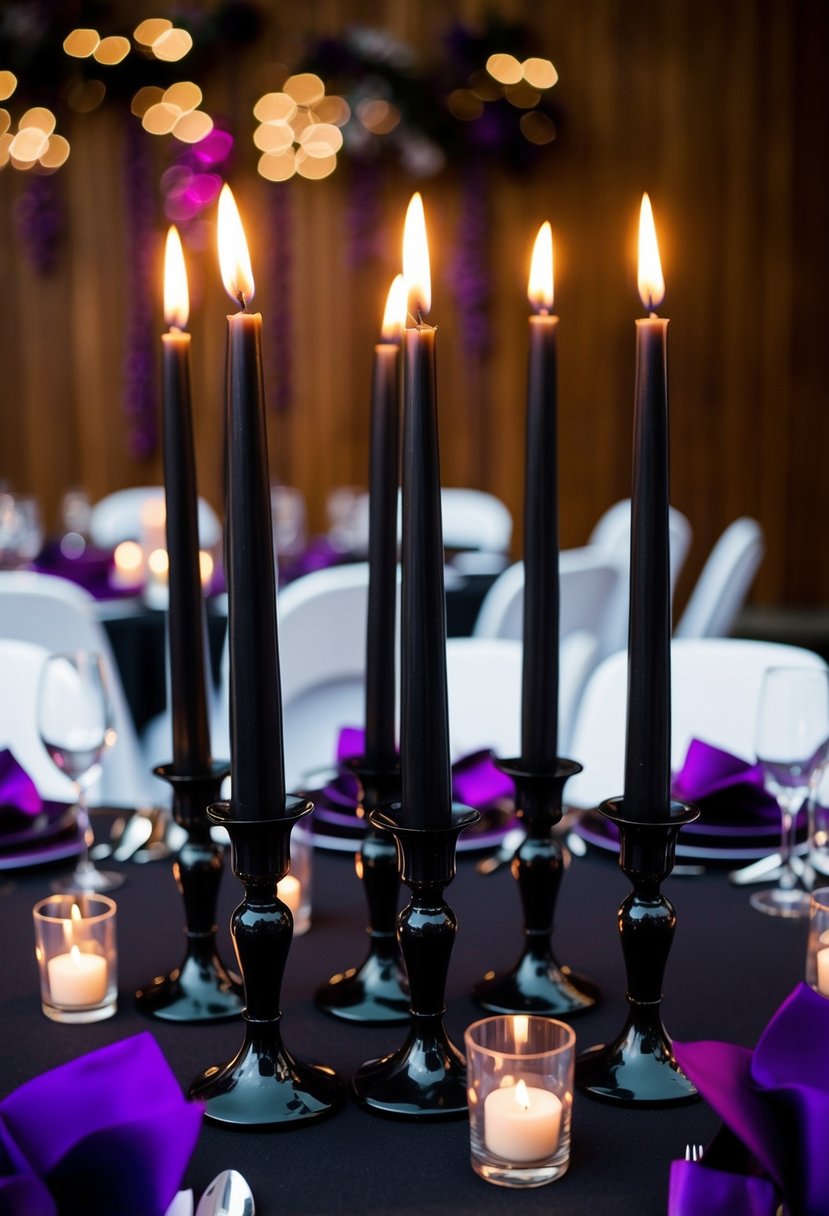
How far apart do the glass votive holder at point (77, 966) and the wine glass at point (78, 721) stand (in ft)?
0.91

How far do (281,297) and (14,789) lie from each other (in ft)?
15.1

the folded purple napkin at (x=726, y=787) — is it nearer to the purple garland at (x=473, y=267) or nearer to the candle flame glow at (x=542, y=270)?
the candle flame glow at (x=542, y=270)

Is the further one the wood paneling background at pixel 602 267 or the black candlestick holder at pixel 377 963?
the wood paneling background at pixel 602 267

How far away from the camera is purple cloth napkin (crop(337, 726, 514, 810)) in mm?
1418

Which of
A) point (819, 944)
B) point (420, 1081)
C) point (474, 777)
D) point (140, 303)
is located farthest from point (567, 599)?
point (140, 303)

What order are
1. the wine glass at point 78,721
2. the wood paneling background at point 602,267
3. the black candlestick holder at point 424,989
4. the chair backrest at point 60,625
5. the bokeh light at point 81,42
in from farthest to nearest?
the bokeh light at point 81,42, the wood paneling background at point 602,267, the chair backrest at point 60,625, the wine glass at point 78,721, the black candlestick holder at point 424,989

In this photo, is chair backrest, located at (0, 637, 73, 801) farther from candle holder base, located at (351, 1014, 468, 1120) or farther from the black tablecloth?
candle holder base, located at (351, 1014, 468, 1120)

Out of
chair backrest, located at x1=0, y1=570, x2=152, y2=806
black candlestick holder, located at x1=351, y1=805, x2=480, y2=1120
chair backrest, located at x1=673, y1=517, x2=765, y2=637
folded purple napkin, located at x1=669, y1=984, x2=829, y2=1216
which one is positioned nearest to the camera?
folded purple napkin, located at x1=669, y1=984, x2=829, y2=1216

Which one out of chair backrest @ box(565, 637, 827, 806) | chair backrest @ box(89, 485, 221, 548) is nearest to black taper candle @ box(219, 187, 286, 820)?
chair backrest @ box(565, 637, 827, 806)

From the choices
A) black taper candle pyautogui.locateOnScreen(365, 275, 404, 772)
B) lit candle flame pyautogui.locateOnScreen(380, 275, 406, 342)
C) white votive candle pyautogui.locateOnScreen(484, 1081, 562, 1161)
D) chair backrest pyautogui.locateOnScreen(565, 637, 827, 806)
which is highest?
lit candle flame pyautogui.locateOnScreen(380, 275, 406, 342)

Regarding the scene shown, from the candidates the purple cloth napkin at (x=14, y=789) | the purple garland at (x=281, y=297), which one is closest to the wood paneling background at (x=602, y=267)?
the purple garland at (x=281, y=297)

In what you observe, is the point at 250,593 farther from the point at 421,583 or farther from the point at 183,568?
the point at 183,568

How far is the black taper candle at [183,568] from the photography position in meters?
0.95

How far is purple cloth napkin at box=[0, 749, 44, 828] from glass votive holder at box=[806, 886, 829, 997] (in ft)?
2.48
